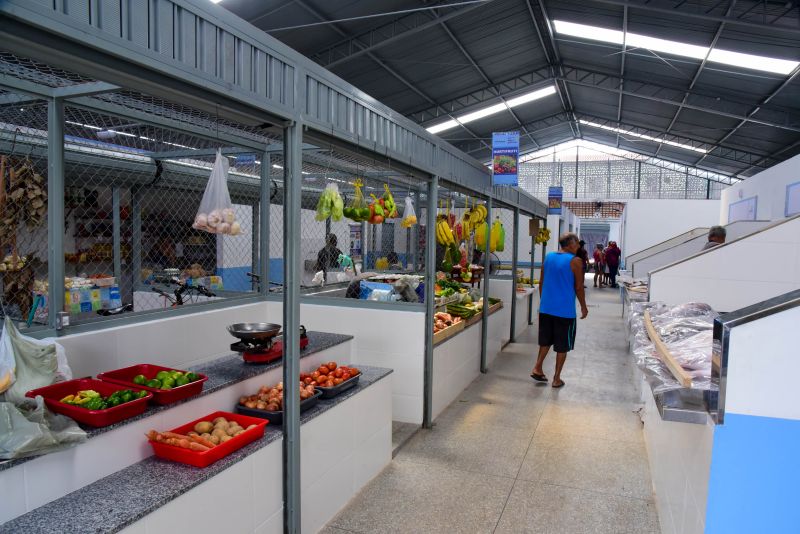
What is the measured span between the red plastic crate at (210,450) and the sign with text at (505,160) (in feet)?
14.0

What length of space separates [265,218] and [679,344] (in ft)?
11.4

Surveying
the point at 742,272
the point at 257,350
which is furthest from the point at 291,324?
the point at 742,272

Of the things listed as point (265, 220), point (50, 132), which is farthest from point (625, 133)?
point (50, 132)

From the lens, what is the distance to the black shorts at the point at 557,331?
547cm

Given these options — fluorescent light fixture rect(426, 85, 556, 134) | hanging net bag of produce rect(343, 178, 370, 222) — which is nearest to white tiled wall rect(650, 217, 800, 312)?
hanging net bag of produce rect(343, 178, 370, 222)

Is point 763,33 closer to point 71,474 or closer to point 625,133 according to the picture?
point 71,474

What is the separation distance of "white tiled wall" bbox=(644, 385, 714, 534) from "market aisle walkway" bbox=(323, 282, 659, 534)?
26 cm

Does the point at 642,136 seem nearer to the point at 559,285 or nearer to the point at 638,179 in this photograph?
the point at 638,179

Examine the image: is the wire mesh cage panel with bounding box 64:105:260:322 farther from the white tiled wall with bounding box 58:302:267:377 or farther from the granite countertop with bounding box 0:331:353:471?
the granite countertop with bounding box 0:331:353:471

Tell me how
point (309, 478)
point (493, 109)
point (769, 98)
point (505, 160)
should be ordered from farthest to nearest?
1. point (493, 109)
2. point (769, 98)
3. point (505, 160)
4. point (309, 478)

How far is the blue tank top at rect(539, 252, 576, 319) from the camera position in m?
5.37

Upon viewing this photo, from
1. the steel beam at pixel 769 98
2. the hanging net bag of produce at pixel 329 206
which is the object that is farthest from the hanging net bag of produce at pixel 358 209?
the steel beam at pixel 769 98

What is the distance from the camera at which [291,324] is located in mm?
2389

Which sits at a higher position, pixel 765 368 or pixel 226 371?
pixel 765 368
